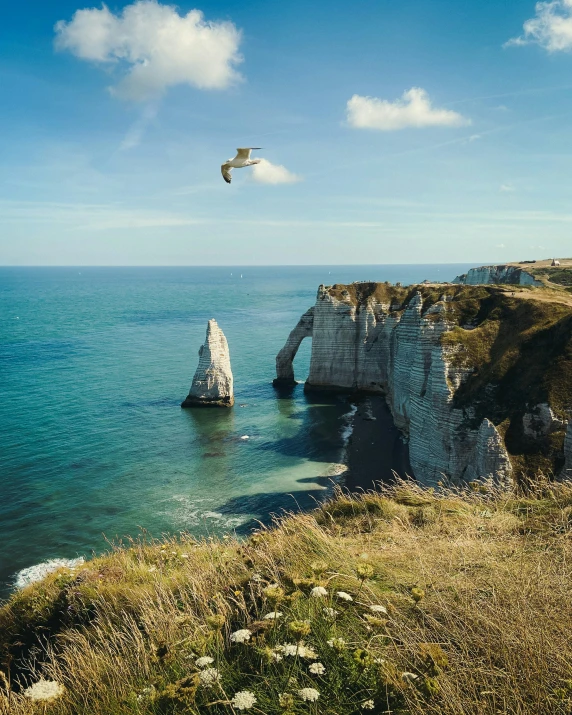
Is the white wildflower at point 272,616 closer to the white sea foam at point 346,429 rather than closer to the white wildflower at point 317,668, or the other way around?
the white wildflower at point 317,668

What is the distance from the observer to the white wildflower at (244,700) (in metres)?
4.06

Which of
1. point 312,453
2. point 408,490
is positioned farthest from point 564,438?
point 312,453

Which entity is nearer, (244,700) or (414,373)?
(244,700)

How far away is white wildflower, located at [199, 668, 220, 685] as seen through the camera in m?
4.55

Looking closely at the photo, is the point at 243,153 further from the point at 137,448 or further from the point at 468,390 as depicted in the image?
the point at 137,448

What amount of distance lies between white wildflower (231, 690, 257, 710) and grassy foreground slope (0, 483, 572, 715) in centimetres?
1

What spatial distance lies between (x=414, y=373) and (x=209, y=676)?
1195 inches

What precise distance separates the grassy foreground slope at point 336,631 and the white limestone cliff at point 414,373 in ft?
58.7

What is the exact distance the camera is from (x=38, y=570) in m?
22.7

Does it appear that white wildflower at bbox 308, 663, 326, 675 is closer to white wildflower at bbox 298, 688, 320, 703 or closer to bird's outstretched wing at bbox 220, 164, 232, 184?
white wildflower at bbox 298, 688, 320, 703

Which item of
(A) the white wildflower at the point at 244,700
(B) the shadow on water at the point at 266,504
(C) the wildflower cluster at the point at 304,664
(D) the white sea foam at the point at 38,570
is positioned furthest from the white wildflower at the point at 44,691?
(B) the shadow on water at the point at 266,504

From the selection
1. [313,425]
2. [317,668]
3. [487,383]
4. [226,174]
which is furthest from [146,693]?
[313,425]

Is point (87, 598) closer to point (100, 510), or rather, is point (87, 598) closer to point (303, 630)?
point (303, 630)

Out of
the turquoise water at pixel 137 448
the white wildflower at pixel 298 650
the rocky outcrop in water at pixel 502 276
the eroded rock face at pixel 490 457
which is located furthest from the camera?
the rocky outcrop in water at pixel 502 276
